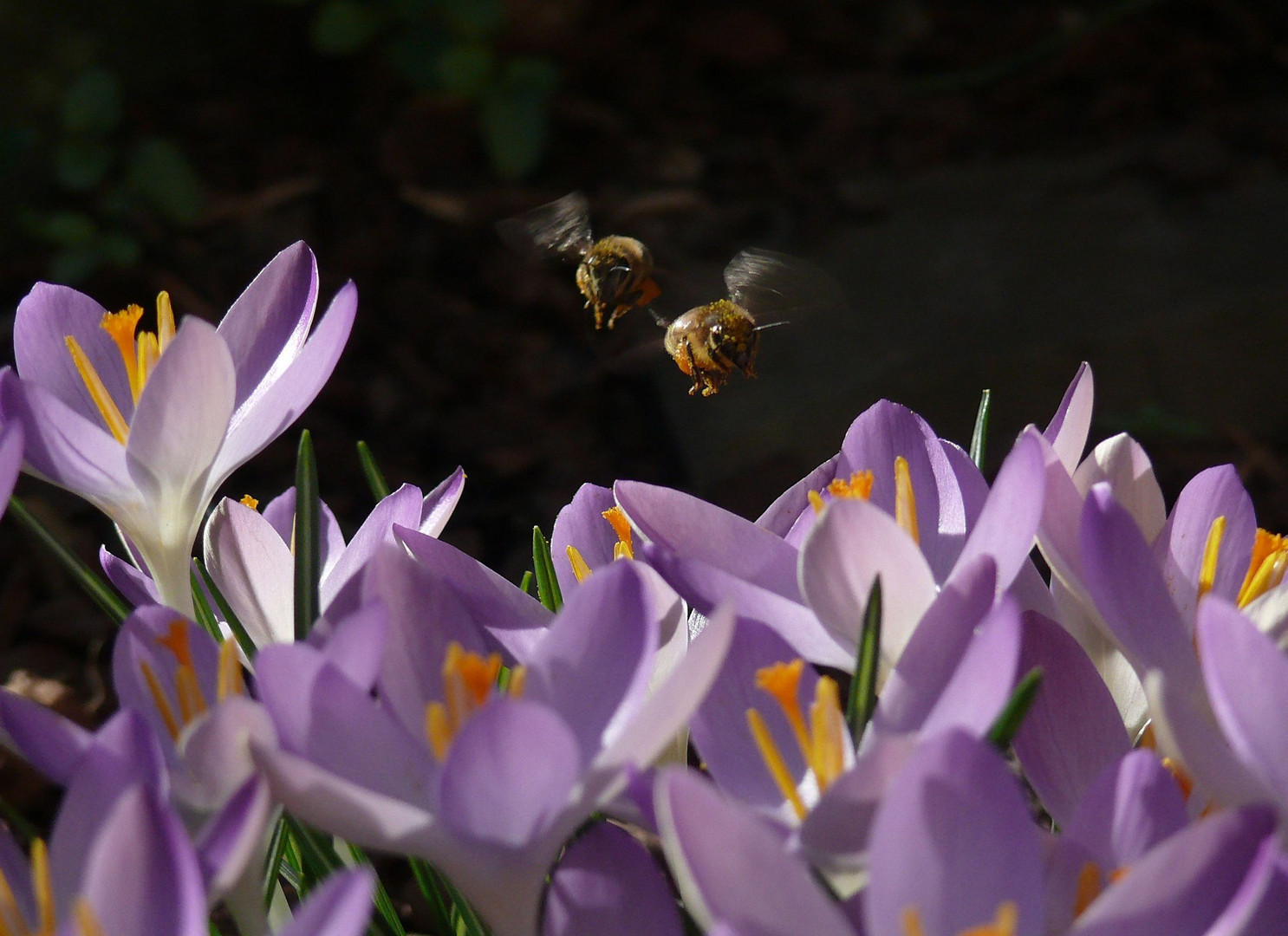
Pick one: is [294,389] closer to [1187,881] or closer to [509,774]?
[509,774]

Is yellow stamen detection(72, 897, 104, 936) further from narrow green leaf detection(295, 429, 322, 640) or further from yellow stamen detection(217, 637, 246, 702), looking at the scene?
narrow green leaf detection(295, 429, 322, 640)

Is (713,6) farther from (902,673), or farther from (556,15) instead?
(902,673)

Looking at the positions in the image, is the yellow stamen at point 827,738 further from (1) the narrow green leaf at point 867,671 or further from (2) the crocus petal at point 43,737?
(2) the crocus petal at point 43,737

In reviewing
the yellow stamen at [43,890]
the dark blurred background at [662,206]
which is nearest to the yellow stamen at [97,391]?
the yellow stamen at [43,890]

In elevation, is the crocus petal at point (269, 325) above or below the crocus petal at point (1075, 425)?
below

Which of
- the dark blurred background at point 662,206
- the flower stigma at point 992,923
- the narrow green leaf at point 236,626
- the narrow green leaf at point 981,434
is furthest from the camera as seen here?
the dark blurred background at point 662,206

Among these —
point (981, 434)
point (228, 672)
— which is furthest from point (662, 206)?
point (228, 672)
